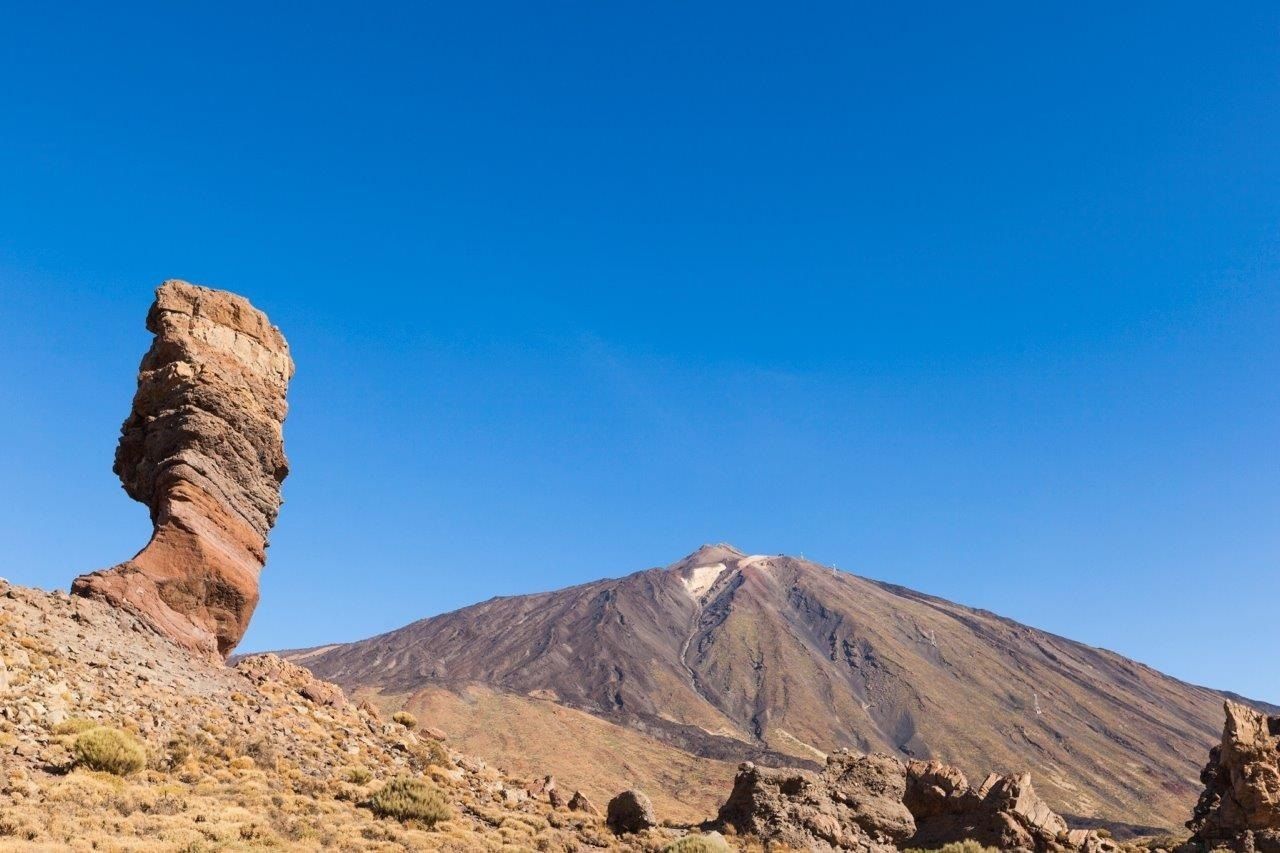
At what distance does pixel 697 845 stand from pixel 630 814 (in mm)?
3384

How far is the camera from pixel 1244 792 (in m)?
23.8

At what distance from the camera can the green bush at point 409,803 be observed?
1593 centimetres

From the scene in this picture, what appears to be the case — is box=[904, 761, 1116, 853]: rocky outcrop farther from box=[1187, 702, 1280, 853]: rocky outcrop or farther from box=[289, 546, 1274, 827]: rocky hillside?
box=[289, 546, 1274, 827]: rocky hillside

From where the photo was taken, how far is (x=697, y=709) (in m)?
133

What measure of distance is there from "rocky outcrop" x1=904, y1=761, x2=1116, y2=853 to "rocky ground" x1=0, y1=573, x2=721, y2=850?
785 cm

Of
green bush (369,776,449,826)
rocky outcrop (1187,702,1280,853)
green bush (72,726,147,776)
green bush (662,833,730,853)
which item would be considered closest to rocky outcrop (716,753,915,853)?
green bush (662,833,730,853)

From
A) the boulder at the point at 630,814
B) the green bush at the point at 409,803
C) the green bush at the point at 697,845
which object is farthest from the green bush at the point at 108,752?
the boulder at the point at 630,814

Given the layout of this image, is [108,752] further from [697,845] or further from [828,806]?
[828,806]

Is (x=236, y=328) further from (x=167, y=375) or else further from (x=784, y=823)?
(x=784, y=823)


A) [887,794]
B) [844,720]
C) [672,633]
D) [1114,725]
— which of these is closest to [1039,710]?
[1114,725]

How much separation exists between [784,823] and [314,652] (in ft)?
565

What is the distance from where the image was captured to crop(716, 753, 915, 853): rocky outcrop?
20.5 m

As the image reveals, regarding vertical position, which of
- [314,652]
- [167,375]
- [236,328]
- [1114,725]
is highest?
[314,652]

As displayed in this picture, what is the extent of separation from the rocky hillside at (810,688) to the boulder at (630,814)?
5486cm
